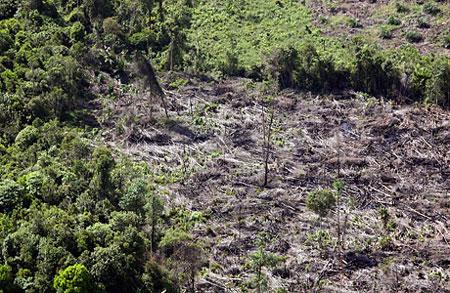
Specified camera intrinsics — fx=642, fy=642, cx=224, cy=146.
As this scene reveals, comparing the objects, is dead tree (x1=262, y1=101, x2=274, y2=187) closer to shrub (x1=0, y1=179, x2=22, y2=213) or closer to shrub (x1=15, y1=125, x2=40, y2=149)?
shrub (x1=15, y1=125, x2=40, y2=149)

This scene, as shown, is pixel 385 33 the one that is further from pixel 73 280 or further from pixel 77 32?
pixel 73 280

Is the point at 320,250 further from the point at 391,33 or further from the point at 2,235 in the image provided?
the point at 391,33

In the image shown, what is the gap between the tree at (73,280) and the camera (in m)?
34.4

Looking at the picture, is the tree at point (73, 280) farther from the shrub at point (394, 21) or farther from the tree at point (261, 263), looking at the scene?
the shrub at point (394, 21)

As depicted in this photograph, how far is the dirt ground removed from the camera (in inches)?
1699

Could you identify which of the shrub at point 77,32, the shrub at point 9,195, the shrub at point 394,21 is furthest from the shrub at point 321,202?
the shrub at point 77,32

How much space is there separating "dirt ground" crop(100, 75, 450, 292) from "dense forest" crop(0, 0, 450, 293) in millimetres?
149

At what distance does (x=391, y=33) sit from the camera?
70688mm

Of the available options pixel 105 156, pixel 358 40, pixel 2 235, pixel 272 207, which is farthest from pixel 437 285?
pixel 358 40

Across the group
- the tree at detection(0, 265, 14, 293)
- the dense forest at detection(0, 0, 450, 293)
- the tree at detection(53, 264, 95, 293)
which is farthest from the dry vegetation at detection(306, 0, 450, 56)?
the tree at detection(0, 265, 14, 293)

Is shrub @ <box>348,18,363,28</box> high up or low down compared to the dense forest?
up

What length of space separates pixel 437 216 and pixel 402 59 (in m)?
22.5

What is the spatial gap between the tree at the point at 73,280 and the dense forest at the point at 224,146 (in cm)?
11

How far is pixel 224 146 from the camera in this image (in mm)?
56719
